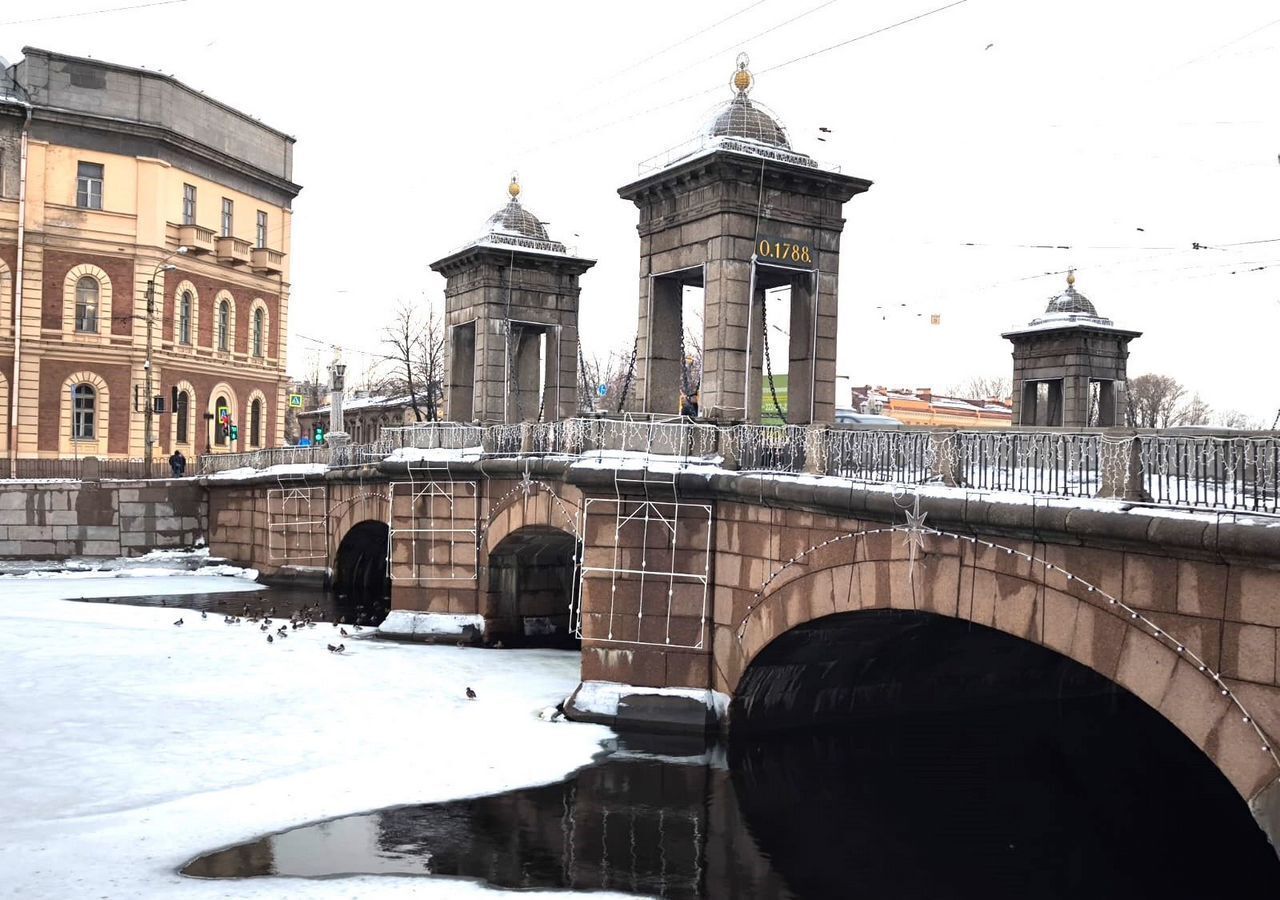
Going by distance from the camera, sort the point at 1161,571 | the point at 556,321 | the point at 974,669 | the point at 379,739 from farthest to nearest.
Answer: the point at 556,321 → the point at 974,669 → the point at 379,739 → the point at 1161,571

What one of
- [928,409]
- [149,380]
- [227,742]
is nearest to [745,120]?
[227,742]

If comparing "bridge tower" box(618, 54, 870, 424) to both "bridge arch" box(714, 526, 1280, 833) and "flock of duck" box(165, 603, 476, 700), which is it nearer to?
"bridge arch" box(714, 526, 1280, 833)

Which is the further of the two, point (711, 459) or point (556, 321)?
point (556, 321)

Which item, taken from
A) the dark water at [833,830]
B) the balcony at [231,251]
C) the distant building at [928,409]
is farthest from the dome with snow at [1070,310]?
the distant building at [928,409]

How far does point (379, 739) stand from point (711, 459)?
21.3ft

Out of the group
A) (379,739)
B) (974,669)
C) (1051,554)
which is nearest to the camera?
(1051,554)

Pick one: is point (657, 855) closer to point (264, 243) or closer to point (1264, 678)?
point (1264, 678)

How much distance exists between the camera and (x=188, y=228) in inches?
1674

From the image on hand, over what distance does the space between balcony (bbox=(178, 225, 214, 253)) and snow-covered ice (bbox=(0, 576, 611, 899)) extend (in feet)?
70.1

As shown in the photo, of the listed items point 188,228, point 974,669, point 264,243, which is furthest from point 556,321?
point 264,243

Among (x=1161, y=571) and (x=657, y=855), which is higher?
(x=1161, y=571)

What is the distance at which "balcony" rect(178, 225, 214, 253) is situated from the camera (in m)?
42.6

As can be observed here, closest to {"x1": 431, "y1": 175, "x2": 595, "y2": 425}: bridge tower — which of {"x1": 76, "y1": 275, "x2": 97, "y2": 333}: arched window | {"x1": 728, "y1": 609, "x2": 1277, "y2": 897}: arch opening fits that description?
{"x1": 728, "y1": 609, "x2": 1277, "y2": 897}: arch opening

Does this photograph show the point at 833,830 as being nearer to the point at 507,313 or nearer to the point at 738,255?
the point at 738,255
